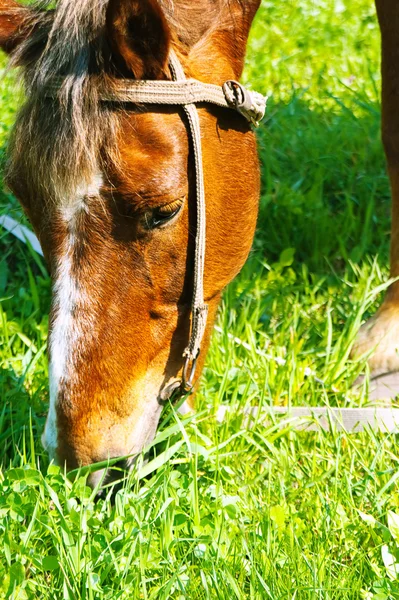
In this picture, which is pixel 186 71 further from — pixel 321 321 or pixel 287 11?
pixel 287 11

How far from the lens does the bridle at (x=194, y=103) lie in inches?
81.1

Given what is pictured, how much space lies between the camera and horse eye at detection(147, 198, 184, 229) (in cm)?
209

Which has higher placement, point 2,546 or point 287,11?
point 287,11

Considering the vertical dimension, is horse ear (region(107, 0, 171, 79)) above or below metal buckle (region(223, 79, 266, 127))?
above

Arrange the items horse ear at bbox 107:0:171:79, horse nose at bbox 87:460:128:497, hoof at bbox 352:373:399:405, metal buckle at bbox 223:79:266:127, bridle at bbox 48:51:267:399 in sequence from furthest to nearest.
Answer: hoof at bbox 352:373:399:405, metal buckle at bbox 223:79:266:127, horse nose at bbox 87:460:128:497, bridle at bbox 48:51:267:399, horse ear at bbox 107:0:171:79

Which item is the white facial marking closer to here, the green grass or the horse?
the horse

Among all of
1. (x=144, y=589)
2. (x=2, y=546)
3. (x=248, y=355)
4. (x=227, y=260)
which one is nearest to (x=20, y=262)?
(x=248, y=355)

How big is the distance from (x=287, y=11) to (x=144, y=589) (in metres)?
4.83

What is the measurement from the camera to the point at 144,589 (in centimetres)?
195

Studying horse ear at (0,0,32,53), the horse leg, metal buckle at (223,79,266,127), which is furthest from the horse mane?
the horse leg

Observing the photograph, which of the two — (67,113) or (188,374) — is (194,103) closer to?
(67,113)

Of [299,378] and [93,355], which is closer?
[93,355]

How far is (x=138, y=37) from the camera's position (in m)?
2.03

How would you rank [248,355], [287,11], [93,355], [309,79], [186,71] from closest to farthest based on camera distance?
1. [93,355]
2. [186,71]
3. [248,355]
4. [309,79]
5. [287,11]
